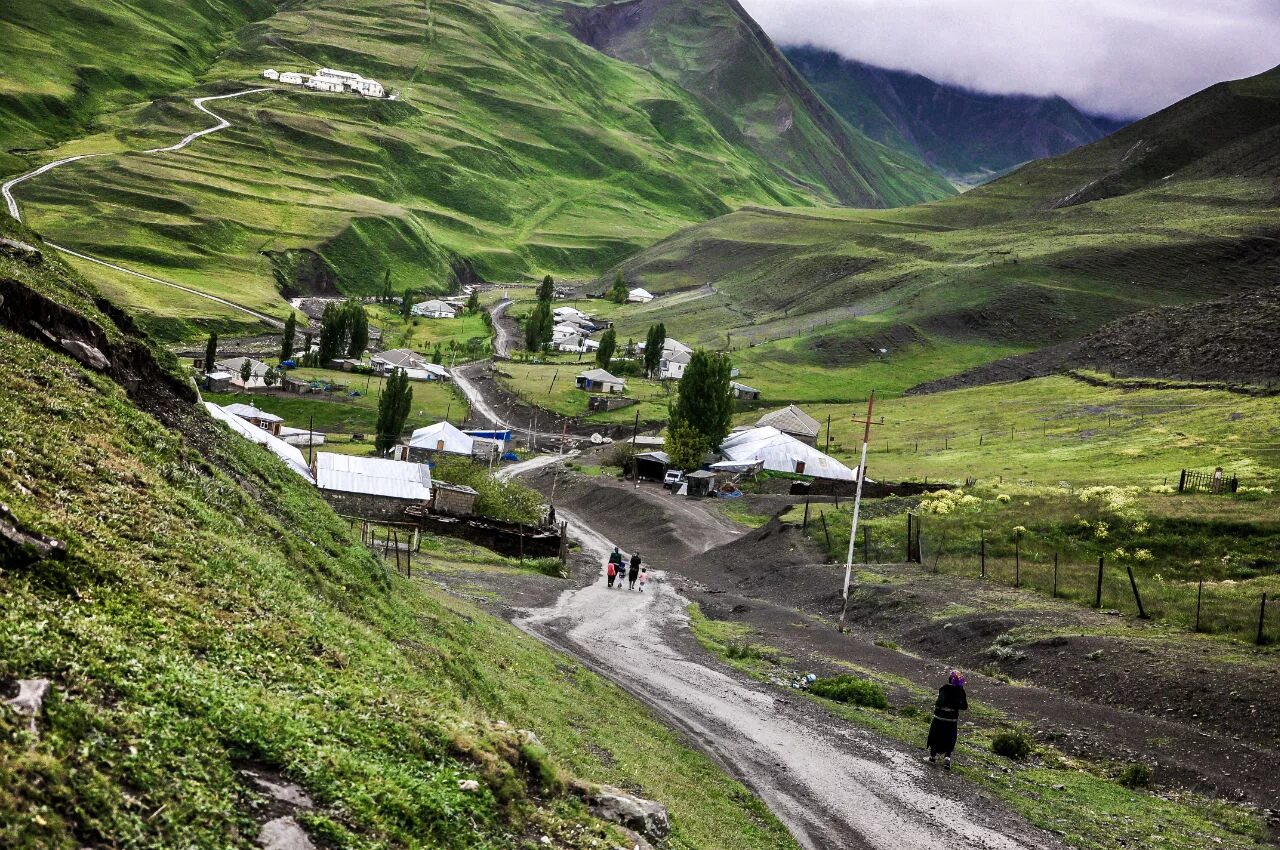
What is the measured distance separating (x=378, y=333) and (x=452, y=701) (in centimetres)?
17082

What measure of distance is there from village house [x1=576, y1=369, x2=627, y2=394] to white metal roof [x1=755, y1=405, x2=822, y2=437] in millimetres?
28221

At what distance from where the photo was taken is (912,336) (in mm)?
166125

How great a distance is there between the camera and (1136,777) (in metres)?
24.9

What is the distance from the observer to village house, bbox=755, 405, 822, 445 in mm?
107562

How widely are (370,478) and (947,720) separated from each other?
1927 inches

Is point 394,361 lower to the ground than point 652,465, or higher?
higher

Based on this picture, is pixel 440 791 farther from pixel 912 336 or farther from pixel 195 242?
pixel 195 242

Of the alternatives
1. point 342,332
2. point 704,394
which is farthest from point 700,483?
point 342,332

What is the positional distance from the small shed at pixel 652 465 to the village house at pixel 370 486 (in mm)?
30849

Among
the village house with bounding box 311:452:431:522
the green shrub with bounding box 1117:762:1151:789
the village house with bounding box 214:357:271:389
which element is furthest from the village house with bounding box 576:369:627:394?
the green shrub with bounding box 1117:762:1151:789

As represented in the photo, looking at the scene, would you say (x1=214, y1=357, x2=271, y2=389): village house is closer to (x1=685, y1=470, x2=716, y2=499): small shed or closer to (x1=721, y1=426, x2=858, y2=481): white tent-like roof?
(x1=721, y1=426, x2=858, y2=481): white tent-like roof

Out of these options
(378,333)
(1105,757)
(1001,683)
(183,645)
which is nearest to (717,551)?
(1001,683)

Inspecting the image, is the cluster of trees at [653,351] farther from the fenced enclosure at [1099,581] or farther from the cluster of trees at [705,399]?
the fenced enclosure at [1099,581]

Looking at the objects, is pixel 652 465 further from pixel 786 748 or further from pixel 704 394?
pixel 786 748
